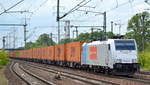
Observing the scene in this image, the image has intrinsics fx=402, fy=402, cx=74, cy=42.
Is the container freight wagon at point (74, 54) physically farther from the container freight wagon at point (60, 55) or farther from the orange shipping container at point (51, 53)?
the orange shipping container at point (51, 53)

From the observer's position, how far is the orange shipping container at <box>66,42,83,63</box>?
43.7m

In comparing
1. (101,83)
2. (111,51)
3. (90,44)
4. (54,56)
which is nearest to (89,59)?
(90,44)

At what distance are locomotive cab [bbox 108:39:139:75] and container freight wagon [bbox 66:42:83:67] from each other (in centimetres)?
1132

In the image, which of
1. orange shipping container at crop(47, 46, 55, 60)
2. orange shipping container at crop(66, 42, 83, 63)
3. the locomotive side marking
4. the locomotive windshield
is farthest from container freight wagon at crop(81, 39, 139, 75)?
orange shipping container at crop(47, 46, 55, 60)

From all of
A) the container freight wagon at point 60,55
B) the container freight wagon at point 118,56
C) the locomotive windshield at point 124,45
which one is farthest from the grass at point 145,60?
the container freight wagon at point 60,55

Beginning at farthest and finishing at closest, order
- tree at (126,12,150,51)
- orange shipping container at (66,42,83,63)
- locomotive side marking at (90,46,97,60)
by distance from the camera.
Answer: tree at (126,12,150,51), orange shipping container at (66,42,83,63), locomotive side marking at (90,46,97,60)

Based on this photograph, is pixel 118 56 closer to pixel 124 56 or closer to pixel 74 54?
pixel 124 56

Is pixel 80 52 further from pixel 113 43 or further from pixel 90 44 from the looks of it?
pixel 113 43

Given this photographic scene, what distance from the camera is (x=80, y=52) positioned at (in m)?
42.9

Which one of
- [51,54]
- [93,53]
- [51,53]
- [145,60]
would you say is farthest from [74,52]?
[51,53]

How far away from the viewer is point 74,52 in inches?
1812

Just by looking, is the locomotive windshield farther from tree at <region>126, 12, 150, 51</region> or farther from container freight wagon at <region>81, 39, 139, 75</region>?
tree at <region>126, 12, 150, 51</region>

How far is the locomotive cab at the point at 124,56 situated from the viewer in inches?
1235

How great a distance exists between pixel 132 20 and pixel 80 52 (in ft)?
221
